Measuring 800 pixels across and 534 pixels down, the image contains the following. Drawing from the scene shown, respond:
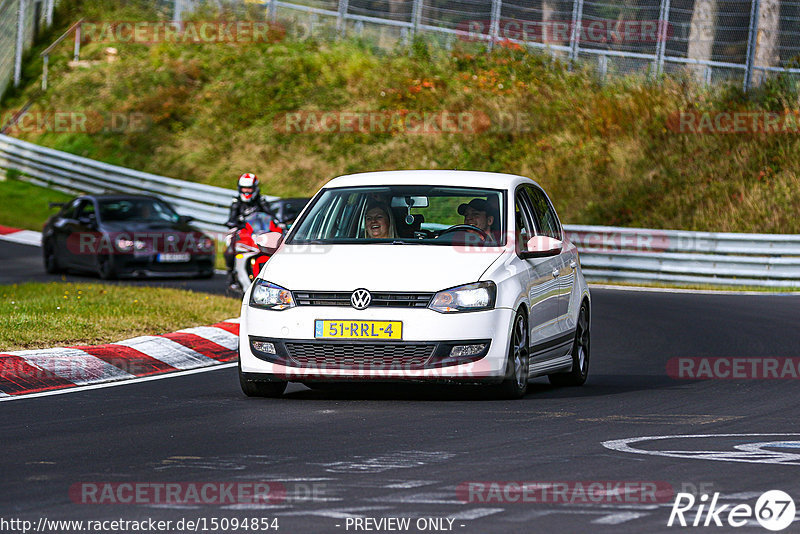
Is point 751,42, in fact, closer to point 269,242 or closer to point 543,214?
point 543,214

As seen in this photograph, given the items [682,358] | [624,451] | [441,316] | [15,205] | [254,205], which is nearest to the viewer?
[624,451]

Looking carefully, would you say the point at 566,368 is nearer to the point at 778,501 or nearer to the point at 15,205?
the point at 778,501

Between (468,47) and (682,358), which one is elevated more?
(468,47)

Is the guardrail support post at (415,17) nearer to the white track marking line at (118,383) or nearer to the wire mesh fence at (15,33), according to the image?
the wire mesh fence at (15,33)

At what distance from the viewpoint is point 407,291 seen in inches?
387

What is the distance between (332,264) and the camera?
10.1 metres

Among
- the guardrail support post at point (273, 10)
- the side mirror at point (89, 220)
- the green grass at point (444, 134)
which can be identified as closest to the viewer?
the side mirror at point (89, 220)

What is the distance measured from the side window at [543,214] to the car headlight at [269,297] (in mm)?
2508

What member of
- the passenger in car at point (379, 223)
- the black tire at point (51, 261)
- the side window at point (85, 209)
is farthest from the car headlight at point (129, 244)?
the passenger in car at point (379, 223)

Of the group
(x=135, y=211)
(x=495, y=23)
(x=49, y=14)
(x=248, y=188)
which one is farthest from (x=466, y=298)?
(x=49, y=14)

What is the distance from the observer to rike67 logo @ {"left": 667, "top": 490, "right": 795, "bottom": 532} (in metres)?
5.99

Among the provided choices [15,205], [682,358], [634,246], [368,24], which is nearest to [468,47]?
[368,24]

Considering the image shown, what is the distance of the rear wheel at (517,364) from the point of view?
10125 millimetres

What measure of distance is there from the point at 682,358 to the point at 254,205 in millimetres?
7180
